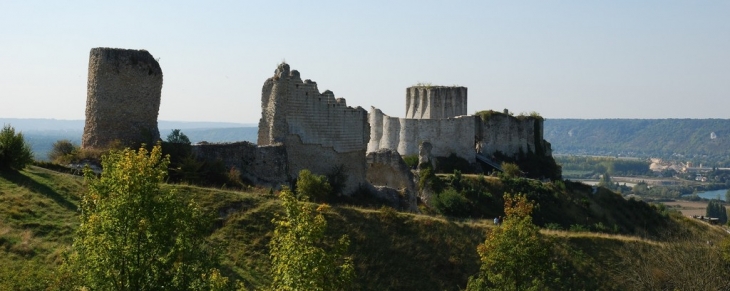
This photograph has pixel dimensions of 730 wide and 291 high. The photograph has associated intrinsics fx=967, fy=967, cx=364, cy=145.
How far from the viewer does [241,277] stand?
25.5m

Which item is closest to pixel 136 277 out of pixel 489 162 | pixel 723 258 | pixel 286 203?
pixel 286 203

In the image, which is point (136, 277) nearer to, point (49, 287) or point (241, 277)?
point (49, 287)

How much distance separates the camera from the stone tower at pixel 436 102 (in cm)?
6800

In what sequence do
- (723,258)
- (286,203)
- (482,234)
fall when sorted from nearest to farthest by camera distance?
1. (286,203)
2. (482,234)
3. (723,258)

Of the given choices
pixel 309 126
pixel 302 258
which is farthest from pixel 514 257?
pixel 309 126

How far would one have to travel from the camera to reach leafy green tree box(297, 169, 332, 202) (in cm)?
3425

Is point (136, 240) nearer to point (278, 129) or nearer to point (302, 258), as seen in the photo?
point (302, 258)

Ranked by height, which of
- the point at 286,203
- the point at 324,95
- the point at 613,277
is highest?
the point at 324,95

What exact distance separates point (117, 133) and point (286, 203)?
50.6 feet

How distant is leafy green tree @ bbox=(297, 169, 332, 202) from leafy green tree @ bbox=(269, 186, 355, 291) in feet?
46.6

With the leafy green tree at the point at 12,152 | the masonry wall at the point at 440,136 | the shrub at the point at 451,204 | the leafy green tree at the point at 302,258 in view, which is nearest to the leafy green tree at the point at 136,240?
the leafy green tree at the point at 302,258

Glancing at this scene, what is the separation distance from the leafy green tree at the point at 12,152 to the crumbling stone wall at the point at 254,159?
21.4 ft

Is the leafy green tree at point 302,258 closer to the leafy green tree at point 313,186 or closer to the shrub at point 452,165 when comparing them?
the leafy green tree at point 313,186

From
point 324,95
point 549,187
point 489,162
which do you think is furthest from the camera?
point 489,162
